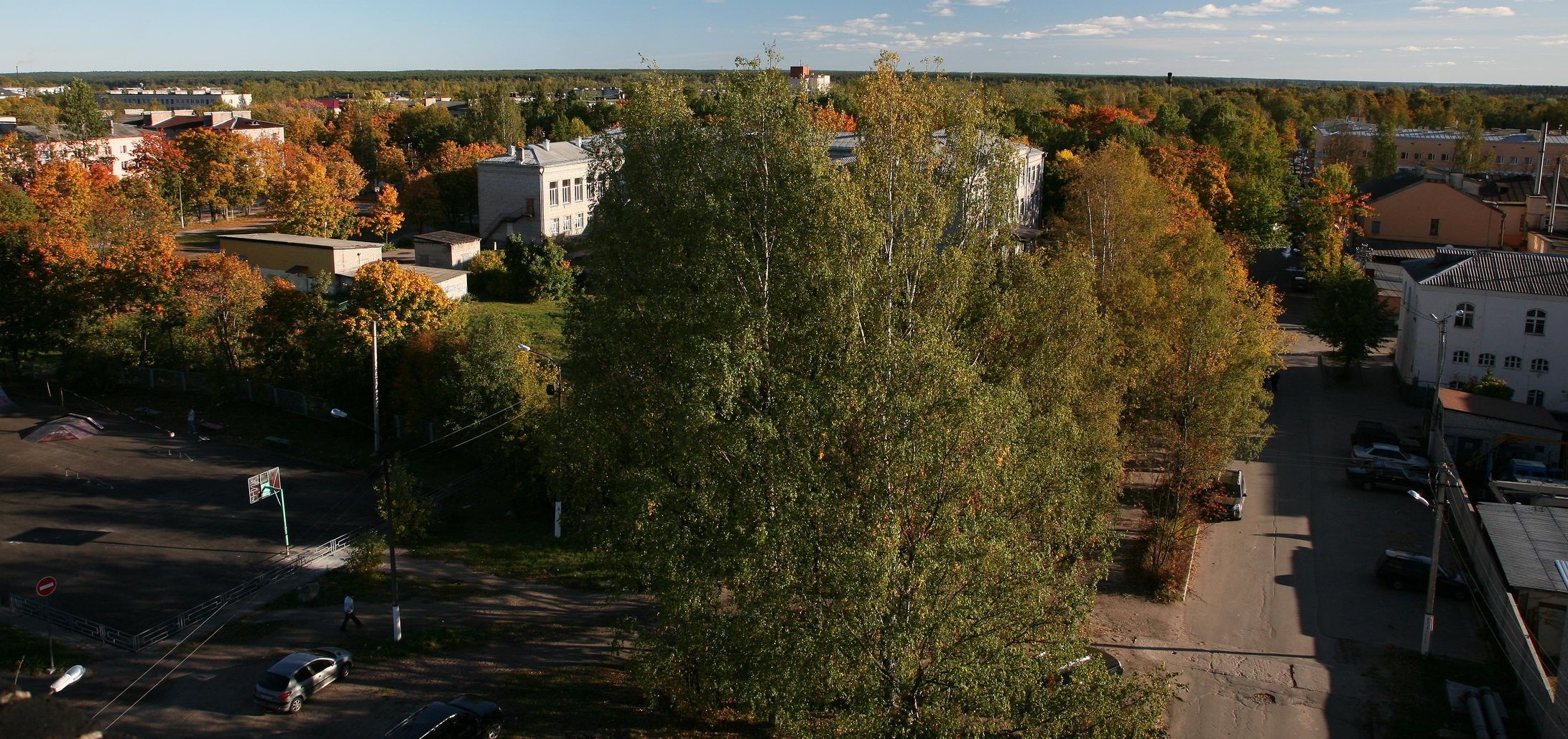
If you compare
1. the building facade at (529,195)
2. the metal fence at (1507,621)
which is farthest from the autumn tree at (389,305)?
the metal fence at (1507,621)

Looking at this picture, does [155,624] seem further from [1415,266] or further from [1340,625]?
[1415,266]

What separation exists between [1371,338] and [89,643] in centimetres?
3599

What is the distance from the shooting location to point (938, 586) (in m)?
11.2

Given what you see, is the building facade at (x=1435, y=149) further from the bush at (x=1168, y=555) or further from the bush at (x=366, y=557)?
the bush at (x=366, y=557)

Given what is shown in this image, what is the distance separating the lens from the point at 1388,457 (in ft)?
79.6

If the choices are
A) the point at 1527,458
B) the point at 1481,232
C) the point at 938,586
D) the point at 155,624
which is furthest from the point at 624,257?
the point at 1481,232

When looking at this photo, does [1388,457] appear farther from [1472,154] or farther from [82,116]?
[82,116]

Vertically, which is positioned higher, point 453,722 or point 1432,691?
point 453,722

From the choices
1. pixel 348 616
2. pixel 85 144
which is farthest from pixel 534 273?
Answer: pixel 85 144

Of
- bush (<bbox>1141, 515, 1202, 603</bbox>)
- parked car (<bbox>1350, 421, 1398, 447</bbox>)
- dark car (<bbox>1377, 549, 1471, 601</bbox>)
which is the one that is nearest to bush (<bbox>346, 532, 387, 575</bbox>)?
bush (<bbox>1141, 515, 1202, 603</bbox>)

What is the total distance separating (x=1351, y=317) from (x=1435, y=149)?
190 feet

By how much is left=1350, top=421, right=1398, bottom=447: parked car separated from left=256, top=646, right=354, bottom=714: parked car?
2452 cm

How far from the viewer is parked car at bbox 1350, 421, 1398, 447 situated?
25781 mm

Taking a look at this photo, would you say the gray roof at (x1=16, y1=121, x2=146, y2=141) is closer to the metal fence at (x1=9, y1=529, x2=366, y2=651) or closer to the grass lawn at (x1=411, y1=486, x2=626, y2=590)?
the grass lawn at (x1=411, y1=486, x2=626, y2=590)
